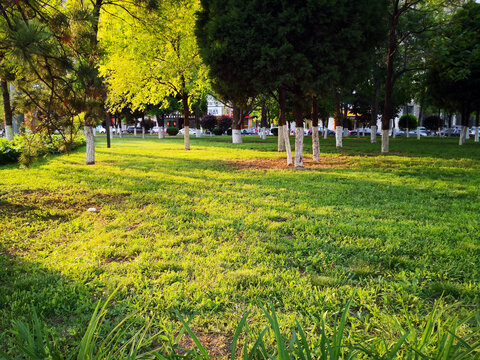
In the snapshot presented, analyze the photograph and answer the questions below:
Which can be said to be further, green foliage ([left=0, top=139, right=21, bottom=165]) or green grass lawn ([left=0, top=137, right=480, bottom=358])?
green foliage ([left=0, top=139, right=21, bottom=165])

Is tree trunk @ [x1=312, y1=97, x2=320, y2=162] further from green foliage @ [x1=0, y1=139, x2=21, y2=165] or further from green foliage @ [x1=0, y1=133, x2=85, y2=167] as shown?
green foliage @ [x1=0, y1=139, x2=21, y2=165]

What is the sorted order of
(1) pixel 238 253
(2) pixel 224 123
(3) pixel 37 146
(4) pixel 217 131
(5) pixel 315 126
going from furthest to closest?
1. (2) pixel 224 123
2. (4) pixel 217 131
3. (5) pixel 315 126
4. (3) pixel 37 146
5. (1) pixel 238 253

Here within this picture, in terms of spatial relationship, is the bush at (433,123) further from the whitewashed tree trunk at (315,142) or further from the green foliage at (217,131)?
the whitewashed tree trunk at (315,142)

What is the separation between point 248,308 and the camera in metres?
2.62

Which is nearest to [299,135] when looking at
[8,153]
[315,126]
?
[315,126]

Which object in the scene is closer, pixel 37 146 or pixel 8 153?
pixel 37 146

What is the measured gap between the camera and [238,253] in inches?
146

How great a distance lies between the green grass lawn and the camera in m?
2.67

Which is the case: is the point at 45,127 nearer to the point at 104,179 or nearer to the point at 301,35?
the point at 104,179

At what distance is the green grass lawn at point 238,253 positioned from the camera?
8.75 feet

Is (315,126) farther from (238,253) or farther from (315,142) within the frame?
(238,253)

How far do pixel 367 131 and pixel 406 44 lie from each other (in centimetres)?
4305

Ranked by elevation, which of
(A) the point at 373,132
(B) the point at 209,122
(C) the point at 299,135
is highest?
(B) the point at 209,122

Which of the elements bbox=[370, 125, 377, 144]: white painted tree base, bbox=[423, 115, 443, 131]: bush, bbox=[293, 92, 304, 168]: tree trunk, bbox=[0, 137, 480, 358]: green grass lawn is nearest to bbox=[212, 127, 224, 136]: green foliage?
bbox=[370, 125, 377, 144]: white painted tree base
